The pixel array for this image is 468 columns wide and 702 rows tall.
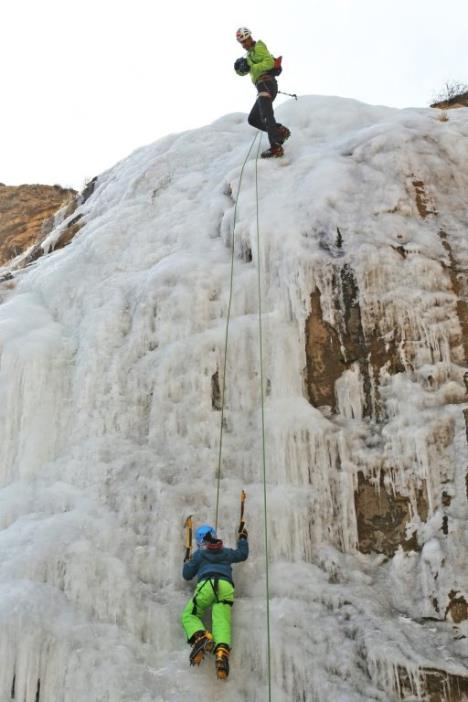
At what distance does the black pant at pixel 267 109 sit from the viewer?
8.96 meters

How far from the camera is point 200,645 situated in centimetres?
499

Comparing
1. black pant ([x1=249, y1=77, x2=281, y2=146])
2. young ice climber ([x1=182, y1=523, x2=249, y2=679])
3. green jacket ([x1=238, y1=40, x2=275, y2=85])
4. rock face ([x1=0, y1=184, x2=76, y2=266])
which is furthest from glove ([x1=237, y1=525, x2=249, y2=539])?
rock face ([x1=0, y1=184, x2=76, y2=266])

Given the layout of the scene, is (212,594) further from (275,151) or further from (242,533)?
(275,151)

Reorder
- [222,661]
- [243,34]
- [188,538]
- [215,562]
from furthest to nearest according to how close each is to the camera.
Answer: [243,34] → [188,538] → [215,562] → [222,661]

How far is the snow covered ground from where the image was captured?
5.09 meters

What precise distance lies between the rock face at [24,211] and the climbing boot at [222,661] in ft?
37.3

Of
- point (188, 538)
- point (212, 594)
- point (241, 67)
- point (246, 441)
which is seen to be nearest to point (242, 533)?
point (188, 538)

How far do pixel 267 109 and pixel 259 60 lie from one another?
0.64 m

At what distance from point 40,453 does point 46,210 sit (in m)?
11.0

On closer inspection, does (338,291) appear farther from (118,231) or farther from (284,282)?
(118,231)

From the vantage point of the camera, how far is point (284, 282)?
6.94 meters

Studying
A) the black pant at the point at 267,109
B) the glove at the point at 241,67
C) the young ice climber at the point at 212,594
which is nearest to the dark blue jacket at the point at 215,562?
the young ice climber at the point at 212,594

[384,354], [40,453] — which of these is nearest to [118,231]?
[40,453]

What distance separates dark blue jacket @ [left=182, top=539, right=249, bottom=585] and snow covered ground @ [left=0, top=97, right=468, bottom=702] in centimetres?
22
